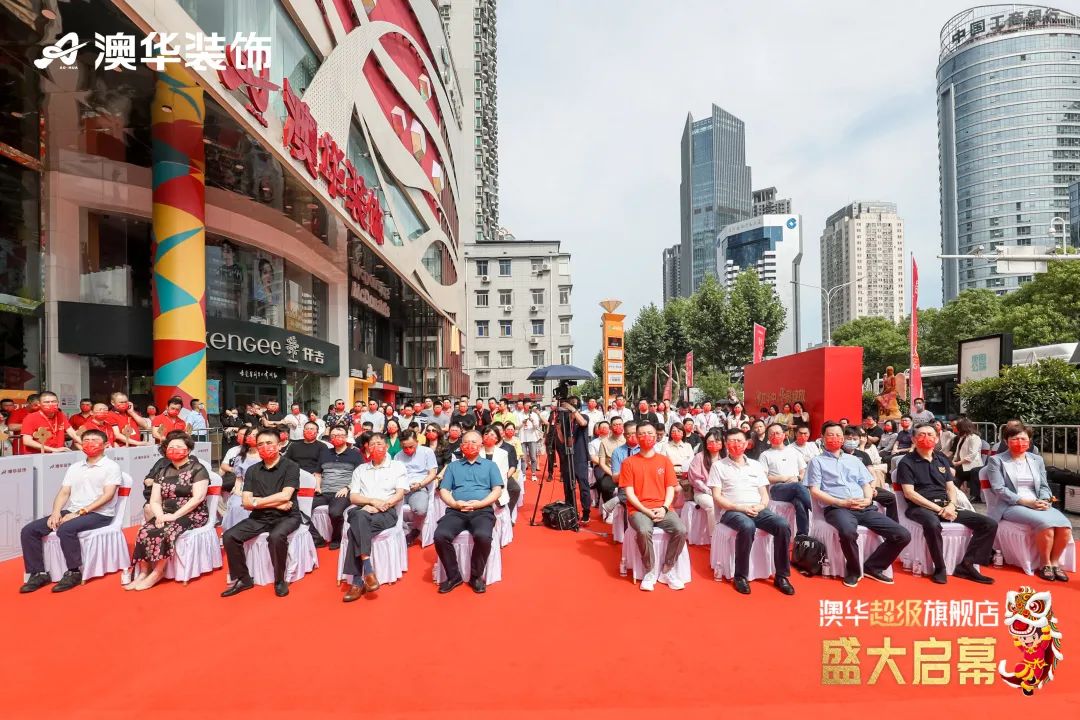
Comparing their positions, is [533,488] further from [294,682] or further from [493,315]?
[493,315]


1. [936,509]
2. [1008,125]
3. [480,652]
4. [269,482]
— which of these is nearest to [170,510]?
[269,482]

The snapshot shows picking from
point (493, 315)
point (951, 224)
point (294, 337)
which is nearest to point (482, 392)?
point (493, 315)

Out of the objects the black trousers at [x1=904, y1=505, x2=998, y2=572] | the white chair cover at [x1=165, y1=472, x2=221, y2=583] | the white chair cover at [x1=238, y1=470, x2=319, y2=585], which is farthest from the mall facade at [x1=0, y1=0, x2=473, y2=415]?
the black trousers at [x1=904, y1=505, x2=998, y2=572]

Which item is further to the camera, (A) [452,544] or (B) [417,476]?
(B) [417,476]

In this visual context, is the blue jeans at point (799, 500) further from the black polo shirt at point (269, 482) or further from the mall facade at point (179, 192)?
the mall facade at point (179, 192)

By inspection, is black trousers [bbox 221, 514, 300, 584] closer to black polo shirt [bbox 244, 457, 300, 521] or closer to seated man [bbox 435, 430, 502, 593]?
black polo shirt [bbox 244, 457, 300, 521]

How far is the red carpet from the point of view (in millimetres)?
3285

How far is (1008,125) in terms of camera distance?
84062mm

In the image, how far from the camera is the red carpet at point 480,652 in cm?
329

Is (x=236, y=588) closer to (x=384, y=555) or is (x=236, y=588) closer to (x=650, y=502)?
(x=384, y=555)

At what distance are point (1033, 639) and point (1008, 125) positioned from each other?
11116 centimetres

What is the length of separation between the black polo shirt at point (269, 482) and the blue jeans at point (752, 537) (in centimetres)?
416

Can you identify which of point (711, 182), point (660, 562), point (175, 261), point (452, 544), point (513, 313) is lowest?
point (660, 562)

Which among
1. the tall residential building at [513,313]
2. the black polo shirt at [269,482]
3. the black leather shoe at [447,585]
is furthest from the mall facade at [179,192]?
the tall residential building at [513,313]
